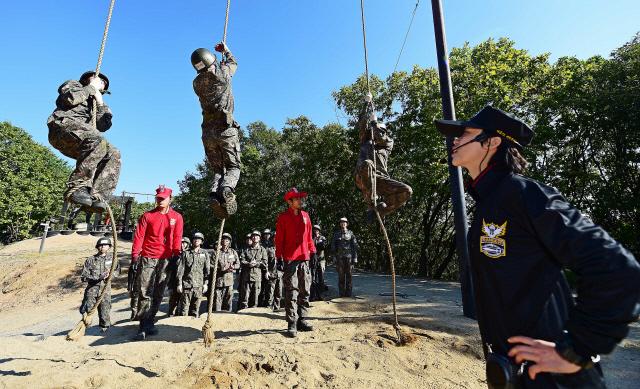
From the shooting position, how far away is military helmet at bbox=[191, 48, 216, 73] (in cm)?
455

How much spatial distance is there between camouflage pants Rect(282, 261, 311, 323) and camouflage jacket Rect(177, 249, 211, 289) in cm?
319

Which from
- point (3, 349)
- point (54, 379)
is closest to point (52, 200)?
point (3, 349)


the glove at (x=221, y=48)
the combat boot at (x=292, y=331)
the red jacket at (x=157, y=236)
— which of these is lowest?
the combat boot at (x=292, y=331)

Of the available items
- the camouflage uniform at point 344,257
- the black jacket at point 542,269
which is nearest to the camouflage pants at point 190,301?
the camouflage uniform at point 344,257

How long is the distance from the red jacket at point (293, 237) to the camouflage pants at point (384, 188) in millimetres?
1232

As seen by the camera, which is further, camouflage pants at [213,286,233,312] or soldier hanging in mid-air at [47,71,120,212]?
camouflage pants at [213,286,233,312]

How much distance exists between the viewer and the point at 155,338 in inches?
215

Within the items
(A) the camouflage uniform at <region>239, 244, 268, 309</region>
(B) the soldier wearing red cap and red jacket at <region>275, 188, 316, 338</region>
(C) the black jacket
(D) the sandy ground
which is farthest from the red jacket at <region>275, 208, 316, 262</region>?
(C) the black jacket

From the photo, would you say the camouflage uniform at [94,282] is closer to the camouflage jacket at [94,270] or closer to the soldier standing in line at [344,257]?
A: the camouflage jacket at [94,270]

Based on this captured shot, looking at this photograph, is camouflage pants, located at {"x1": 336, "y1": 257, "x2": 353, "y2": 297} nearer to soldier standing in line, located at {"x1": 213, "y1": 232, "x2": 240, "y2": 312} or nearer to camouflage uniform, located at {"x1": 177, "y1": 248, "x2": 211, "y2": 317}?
soldier standing in line, located at {"x1": 213, "y1": 232, "x2": 240, "y2": 312}

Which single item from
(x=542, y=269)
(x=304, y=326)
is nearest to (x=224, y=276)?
(x=304, y=326)

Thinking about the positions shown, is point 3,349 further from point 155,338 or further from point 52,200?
point 52,200

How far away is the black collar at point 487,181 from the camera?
1.71 meters

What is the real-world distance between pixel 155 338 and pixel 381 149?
16.1 feet
